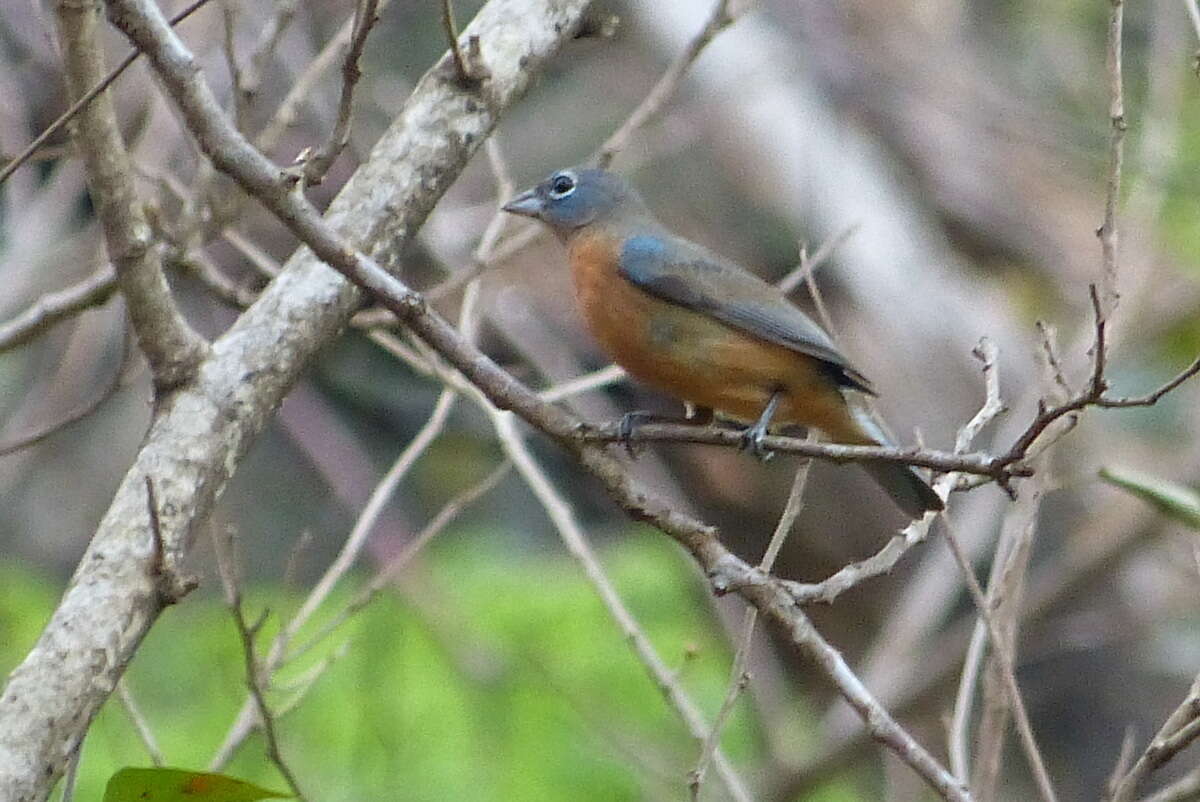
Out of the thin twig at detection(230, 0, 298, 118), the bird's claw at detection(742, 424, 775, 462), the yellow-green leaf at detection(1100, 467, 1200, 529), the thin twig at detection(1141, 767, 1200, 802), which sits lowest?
the thin twig at detection(1141, 767, 1200, 802)

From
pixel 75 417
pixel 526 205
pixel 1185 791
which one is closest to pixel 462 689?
pixel 526 205

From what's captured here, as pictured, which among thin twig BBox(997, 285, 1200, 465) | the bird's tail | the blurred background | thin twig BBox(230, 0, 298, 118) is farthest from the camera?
the blurred background

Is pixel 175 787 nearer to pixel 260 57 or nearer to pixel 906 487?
pixel 906 487

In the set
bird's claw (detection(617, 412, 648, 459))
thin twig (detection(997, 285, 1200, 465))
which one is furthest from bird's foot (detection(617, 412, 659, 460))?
thin twig (detection(997, 285, 1200, 465))

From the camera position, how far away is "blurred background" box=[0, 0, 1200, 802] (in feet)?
18.2

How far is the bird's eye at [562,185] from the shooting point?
463 cm

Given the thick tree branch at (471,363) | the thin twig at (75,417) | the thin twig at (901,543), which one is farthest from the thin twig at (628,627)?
the thin twig at (75,417)

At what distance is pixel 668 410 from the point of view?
6207mm

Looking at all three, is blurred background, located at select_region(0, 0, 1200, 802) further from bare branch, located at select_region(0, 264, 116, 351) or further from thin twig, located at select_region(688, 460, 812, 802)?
thin twig, located at select_region(688, 460, 812, 802)

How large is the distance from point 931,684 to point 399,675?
6.55 feet

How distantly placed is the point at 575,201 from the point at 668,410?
1714mm

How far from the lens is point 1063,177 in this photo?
779 cm

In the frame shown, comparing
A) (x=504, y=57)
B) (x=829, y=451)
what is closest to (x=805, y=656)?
(x=829, y=451)

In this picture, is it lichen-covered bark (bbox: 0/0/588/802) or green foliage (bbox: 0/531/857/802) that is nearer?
lichen-covered bark (bbox: 0/0/588/802)
